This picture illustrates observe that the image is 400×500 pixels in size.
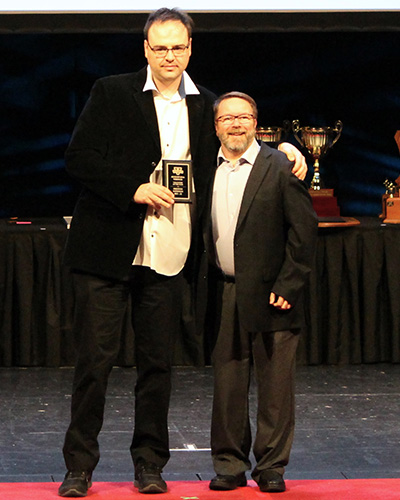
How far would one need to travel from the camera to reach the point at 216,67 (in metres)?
6.47

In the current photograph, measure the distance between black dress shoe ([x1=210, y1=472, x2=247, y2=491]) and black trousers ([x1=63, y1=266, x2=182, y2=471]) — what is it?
174 mm

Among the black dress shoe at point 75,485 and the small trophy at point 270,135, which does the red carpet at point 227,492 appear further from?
the small trophy at point 270,135

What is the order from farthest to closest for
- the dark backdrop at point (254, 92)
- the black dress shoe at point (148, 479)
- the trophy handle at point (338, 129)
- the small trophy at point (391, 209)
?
the dark backdrop at point (254, 92)
the trophy handle at point (338, 129)
the small trophy at point (391, 209)
the black dress shoe at point (148, 479)

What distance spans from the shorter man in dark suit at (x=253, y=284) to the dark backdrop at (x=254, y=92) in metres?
3.09

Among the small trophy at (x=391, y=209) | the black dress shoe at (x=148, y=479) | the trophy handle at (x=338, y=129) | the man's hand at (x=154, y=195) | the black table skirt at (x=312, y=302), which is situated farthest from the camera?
the trophy handle at (x=338, y=129)

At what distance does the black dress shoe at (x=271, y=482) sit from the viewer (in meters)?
3.35

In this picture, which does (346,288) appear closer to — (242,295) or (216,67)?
(216,67)

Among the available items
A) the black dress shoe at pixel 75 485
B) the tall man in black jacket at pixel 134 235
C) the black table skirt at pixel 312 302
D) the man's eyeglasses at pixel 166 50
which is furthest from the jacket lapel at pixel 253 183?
the black table skirt at pixel 312 302

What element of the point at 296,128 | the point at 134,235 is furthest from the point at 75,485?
the point at 296,128

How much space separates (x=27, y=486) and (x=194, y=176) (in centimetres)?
112

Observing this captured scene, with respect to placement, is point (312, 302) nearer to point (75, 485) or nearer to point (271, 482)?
point (271, 482)

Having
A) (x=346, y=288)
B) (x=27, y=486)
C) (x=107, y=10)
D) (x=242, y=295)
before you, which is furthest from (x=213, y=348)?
(x=107, y=10)

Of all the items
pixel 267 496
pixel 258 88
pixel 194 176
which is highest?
pixel 258 88

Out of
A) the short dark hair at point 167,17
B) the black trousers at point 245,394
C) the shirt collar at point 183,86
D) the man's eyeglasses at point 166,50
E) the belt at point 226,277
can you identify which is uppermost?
the short dark hair at point 167,17
